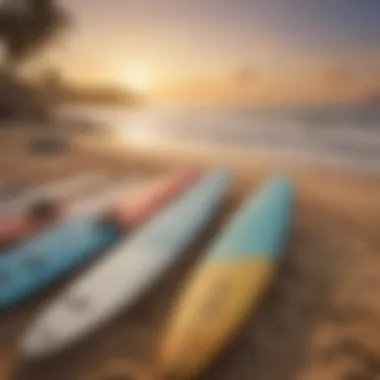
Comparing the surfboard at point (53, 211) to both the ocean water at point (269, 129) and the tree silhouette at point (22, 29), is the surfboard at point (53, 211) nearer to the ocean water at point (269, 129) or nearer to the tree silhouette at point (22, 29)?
the ocean water at point (269, 129)

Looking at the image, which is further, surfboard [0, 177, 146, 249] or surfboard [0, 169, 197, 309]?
surfboard [0, 177, 146, 249]

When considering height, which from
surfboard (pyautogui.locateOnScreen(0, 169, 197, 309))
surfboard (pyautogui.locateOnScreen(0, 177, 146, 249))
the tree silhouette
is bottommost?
surfboard (pyautogui.locateOnScreen(0, 169, 197, 309))

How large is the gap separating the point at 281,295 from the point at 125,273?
0.82 feet

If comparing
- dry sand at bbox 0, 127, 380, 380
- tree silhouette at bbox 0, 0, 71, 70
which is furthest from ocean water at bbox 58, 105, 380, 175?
tree silhouette at bbox 0, 0, 71, 70

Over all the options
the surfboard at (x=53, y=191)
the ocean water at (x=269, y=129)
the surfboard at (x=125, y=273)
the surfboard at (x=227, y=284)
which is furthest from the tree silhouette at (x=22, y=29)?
the surfboard at (x=227, y=284)

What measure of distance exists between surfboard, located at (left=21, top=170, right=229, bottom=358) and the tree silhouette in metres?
0.46

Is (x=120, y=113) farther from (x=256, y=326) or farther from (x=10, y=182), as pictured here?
(x=256, y=326)

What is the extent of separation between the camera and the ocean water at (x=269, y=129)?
1.04m

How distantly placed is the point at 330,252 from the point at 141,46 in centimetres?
57

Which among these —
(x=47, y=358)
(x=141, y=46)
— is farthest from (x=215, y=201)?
(x=47, y=358)

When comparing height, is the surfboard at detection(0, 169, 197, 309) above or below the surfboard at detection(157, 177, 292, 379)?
above

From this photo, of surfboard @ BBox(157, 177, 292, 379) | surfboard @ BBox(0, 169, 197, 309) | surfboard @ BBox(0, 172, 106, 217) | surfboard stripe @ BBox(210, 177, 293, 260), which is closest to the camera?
surfboard @ BBox(157, 177, 292, 379)

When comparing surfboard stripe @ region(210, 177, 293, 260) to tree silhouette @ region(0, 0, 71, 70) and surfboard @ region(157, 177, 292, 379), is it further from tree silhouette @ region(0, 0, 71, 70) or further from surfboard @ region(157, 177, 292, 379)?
tree silhouette @ region(0, 0, 71, 70)

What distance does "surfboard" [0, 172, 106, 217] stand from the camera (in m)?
1.01
